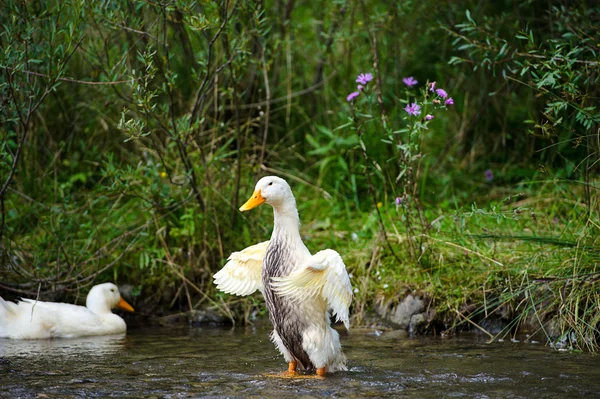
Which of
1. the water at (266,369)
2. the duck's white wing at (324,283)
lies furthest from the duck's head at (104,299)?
the duck's white wing at (324,283)

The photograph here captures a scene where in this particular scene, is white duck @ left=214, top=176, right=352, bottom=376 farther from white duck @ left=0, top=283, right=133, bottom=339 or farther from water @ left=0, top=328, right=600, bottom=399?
white duck @ left=0, top=283, right=133, bottom=339

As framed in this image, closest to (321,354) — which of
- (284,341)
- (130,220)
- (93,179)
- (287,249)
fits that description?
(284,341)

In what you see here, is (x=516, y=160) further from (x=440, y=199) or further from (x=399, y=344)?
(x=399, y=344)

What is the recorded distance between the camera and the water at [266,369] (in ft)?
13.9

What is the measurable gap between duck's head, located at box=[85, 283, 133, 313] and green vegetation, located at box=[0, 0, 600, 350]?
132mm

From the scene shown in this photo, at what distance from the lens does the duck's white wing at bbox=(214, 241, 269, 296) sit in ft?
17.0

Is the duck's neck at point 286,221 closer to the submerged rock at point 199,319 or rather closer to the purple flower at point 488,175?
the submerged rock at point 199,319

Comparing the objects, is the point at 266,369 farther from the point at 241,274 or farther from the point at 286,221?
the point at 286,221

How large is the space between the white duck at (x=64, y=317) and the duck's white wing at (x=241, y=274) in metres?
1.42

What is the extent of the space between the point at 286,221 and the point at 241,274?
586 millimetres

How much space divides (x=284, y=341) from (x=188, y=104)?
338 centimetres

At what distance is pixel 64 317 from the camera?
6082 mm

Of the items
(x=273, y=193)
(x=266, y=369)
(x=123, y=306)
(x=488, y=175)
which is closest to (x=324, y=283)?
(x=273, y=193)

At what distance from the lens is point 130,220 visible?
23.4 ft
